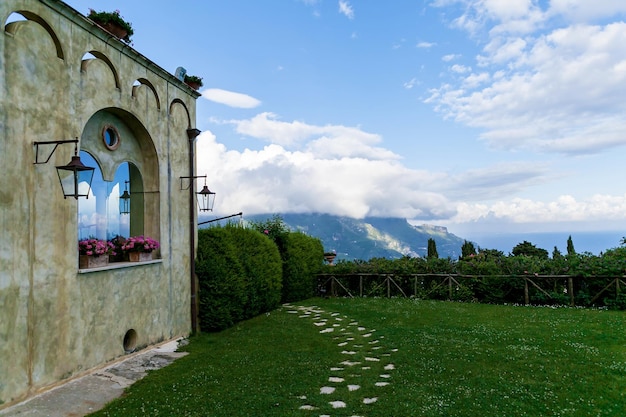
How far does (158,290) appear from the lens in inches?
332

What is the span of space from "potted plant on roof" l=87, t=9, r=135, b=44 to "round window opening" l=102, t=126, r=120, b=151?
1678 mm

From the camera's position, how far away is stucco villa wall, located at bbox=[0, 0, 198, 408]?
5.19 m

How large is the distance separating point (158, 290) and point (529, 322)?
875cm

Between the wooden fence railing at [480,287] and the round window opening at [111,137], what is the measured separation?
11.0m

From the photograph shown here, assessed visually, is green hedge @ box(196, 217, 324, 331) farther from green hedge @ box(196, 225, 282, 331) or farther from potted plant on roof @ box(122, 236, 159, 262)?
potted plant on roof @ box(122, 236, 159, 262)

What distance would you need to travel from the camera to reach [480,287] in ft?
46.7

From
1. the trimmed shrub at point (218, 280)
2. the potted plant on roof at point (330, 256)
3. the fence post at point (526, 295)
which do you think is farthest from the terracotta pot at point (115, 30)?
the fence post at point (526, 295)

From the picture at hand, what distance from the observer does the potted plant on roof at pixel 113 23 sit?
283 inches

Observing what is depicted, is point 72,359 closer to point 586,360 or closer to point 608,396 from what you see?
point 608,396

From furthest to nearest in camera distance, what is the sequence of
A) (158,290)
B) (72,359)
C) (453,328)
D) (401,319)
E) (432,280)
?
(432,280)
(401,319)
(453,328)
(158,290)
(72,359)

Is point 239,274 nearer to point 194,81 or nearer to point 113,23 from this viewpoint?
point 194,81

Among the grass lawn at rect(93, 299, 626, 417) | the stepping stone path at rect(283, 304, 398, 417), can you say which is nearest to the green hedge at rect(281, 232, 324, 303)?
the stepping stone path at rect(283, 304, 398, 417)

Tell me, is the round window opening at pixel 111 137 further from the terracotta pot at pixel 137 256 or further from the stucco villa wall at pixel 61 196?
the terracotta pot at pixel 137 256

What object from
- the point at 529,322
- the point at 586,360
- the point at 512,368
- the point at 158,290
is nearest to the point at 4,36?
the point at 158,290
